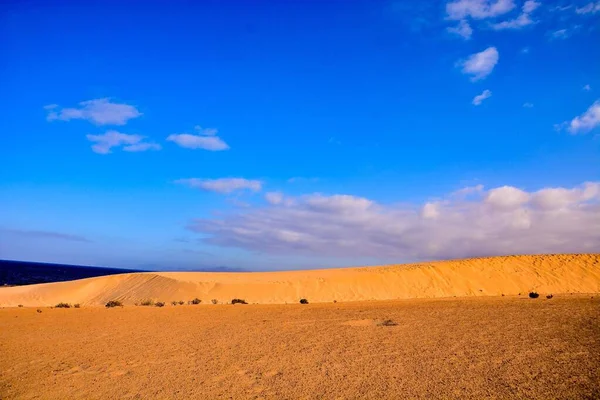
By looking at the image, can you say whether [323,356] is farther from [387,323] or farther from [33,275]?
[33,275]

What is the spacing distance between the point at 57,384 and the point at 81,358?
243 centimetres

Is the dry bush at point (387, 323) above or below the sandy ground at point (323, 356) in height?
above

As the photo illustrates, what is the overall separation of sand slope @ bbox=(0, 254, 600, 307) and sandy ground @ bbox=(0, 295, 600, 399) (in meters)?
16.7

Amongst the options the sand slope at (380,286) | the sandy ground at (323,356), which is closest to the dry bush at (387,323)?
the sandy ground at (323,356)

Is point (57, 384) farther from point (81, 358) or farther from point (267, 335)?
point (267, 335)

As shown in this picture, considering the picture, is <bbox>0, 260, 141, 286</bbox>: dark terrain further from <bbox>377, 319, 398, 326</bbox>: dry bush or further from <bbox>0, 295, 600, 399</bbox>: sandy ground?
<bbox>377, 319, 398, 326</bbox>: dry bush

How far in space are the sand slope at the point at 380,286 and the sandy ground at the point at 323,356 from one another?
16707 millimetres

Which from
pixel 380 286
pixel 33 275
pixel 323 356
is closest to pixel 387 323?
pixel 323 356

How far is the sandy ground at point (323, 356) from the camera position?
25.0ft

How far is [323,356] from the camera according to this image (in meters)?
10.1

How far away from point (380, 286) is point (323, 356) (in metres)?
26.1

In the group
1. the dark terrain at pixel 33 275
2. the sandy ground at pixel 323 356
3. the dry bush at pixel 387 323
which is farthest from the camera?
the dark terrain at pixel 33 275

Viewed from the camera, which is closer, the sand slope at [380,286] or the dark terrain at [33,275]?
the sand slope at [380,286]

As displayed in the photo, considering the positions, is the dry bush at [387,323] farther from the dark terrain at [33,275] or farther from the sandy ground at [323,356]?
the dark terrain at [33,275]
